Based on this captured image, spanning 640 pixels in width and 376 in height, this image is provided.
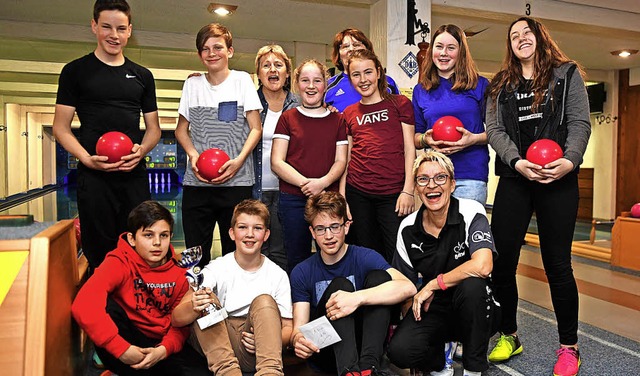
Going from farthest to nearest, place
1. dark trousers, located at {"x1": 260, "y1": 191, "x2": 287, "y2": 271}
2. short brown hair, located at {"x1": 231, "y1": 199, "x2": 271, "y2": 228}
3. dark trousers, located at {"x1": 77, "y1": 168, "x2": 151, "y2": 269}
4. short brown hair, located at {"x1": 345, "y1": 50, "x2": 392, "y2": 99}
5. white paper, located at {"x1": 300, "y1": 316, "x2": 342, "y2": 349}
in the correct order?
dark trousers, located at {"x1": 260, "y1": 191, "x2": 287, "y2": 271} < short brown hair, located at {"x1": 345, "y1": 50, "x2": 392, "y2": 99} < dark trousers, located at {"x1": 77, "y1": 168, "x2": 151, "y2": 269} < short brown hair, located at {"x1": 231, "y1": 199, "x2": 271, "y2": 228} < white paper, located at {"x1": 300, "y1": 316, "x2": 342, "y2": 349}

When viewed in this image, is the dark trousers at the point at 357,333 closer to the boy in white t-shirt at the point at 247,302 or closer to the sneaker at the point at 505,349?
the boy in white t-shirt at the point at 247,302

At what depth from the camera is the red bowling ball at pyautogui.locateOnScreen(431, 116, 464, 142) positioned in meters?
2.48

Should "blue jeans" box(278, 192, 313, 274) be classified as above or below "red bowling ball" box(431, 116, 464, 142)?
below

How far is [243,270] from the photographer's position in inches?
91.9

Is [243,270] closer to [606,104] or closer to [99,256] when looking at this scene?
[99,256]

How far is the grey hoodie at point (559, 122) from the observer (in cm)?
231

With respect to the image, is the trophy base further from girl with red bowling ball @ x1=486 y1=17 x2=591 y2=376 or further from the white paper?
girl with red bowling ball @ x1=486 y1=17 x2=591 y2=376

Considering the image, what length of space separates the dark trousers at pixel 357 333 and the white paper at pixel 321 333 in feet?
0.12

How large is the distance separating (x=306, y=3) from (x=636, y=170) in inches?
300

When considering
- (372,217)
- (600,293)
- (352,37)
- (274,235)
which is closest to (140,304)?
(274,235)

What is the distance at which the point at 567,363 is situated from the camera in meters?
2.35

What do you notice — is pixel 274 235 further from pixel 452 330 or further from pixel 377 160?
pixel 452 330

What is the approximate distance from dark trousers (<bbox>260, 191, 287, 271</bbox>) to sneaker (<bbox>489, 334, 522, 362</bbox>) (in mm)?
1171

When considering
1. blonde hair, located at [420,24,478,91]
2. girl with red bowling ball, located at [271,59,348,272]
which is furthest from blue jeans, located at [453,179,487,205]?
girl with red bowling ball, located at [271,59,348,272]
